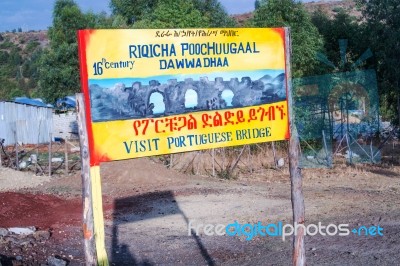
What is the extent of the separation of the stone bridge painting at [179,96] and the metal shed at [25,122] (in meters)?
31.3

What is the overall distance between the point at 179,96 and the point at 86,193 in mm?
1197

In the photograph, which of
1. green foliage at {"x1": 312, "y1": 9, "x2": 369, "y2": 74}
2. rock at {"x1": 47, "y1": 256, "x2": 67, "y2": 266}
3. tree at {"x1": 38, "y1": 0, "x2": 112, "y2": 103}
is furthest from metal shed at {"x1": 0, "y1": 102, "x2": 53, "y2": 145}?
rock at {"x1": 47, "y1": 256, "x2": 67, "y2": 266}

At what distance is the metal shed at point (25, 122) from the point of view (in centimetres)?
3669

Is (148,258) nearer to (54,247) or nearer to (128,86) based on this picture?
(54,247)

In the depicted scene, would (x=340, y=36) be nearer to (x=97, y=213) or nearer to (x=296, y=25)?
(x=296, y=25)

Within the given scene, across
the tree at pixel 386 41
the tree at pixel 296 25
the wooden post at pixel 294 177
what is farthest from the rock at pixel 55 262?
the tree at pixel 386 41

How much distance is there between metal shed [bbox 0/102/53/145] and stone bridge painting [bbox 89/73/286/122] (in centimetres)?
3133

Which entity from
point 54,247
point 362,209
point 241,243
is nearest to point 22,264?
point 54,247

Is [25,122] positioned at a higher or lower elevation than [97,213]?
lower

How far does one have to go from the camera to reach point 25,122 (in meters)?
36.6

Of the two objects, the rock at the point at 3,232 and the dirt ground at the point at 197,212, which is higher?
the rock at the point at 3,232

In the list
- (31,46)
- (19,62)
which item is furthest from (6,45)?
(19,62)

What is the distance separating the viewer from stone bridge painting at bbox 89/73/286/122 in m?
5.06

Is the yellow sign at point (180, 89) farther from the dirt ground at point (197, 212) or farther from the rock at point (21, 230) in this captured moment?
the rock at point (21, 230)
